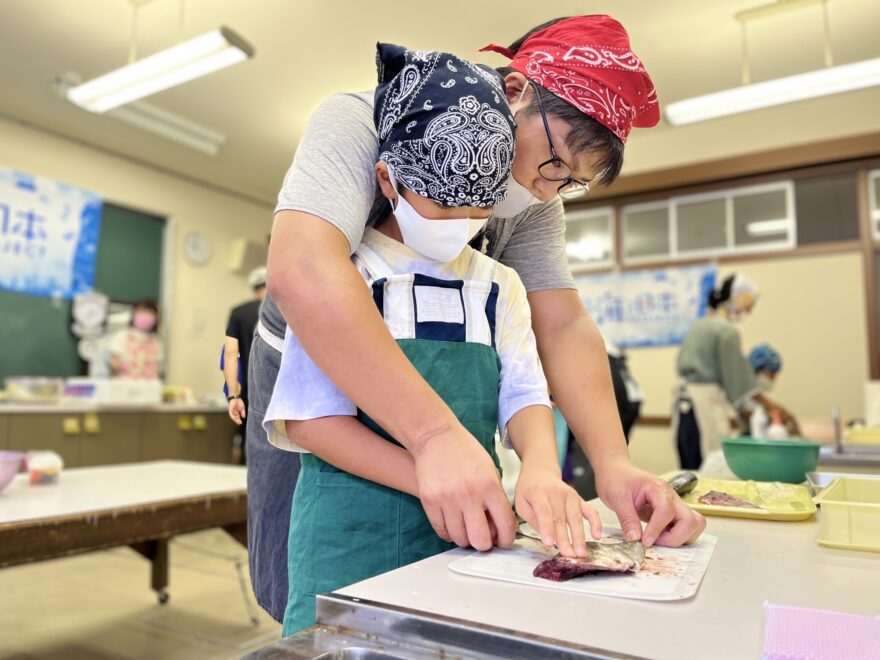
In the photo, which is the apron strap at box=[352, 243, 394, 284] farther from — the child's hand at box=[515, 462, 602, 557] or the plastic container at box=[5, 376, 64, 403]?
the plastic container at box=[5, 376, 64, 403]

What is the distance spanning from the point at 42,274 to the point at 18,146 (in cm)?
93

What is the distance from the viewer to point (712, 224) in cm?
517

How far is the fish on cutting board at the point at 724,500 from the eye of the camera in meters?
0.98

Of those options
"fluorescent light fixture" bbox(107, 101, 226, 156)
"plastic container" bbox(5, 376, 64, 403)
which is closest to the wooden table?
"plastic container" bbox(5, 376, 64, 403)

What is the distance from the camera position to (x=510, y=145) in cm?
72

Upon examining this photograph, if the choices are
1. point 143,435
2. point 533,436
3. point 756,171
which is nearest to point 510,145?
point 533,436

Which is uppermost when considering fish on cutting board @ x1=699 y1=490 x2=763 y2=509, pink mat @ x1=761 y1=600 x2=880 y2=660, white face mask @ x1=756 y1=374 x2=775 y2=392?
white face mask @ x1=756 y1=374 x2=775 y2=392

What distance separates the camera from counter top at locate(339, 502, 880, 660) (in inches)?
17.4

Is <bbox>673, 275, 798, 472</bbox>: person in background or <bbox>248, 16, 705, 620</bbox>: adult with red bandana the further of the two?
<bbox>673, 275, 798, 472</bbox>: person in background

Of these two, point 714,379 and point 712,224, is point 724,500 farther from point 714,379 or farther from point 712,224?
point 712,224

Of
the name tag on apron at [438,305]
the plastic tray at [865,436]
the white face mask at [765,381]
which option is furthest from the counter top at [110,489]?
the white face mask at [765,381]

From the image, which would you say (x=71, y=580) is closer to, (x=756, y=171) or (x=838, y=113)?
(x=756, y=171)

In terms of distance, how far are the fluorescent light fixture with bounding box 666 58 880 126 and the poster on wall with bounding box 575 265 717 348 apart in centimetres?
163

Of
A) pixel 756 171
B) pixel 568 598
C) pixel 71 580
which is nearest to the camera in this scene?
pixel 568 598
